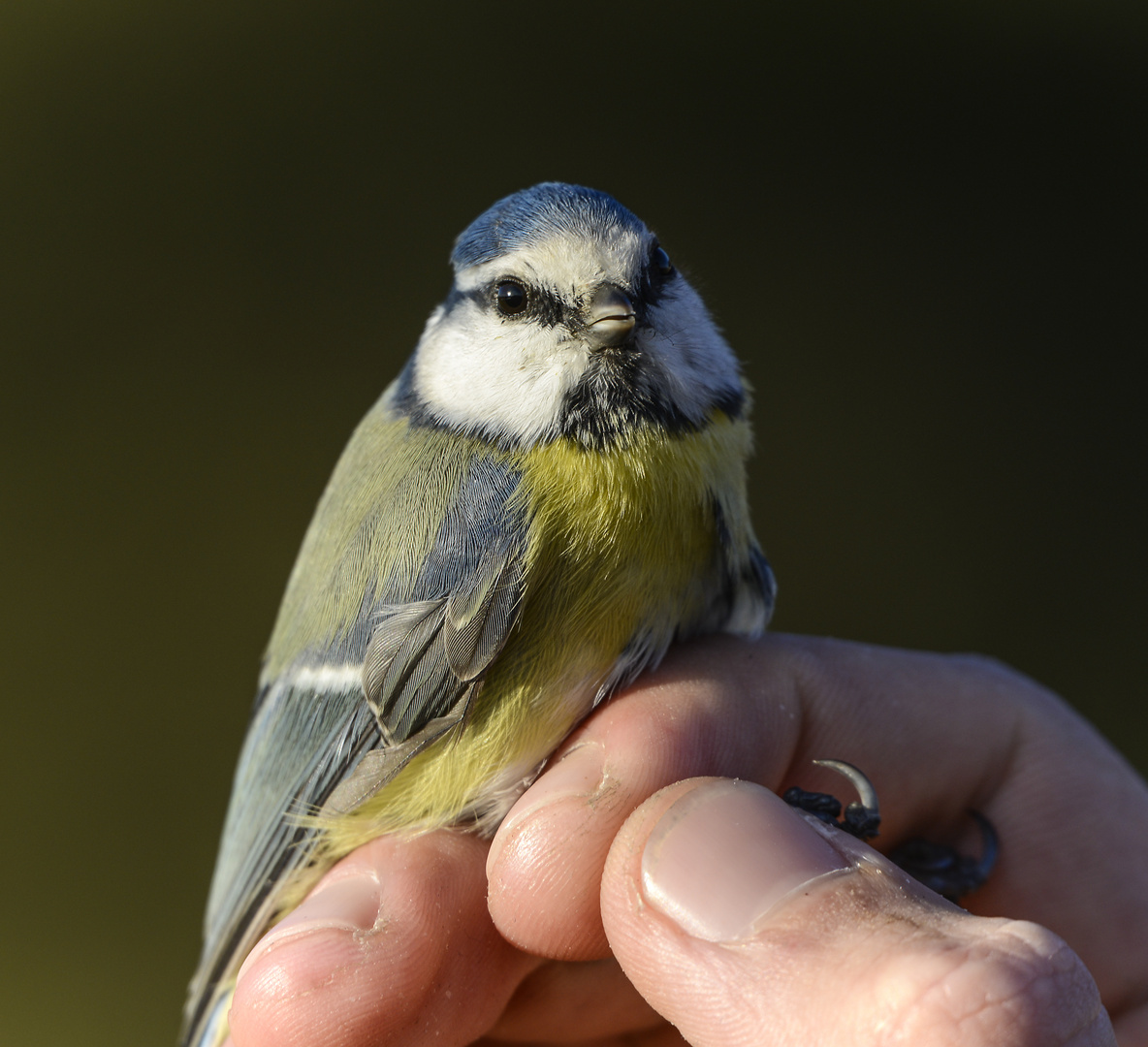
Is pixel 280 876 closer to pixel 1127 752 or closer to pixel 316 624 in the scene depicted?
pixel 316 624

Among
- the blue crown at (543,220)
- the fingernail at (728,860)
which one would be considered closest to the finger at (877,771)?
the fingernail at (728,860)

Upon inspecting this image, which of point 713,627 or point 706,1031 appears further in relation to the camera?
point 713,627

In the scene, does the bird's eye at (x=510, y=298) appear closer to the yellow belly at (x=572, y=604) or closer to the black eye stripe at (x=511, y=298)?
the black eye stripe at (x=511, y=298)

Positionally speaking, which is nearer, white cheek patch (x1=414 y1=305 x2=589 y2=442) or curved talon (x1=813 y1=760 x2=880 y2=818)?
white cheek patch (x1=414 y1=305 x2=589 y2=442)

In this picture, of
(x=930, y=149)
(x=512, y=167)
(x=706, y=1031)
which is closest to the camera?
(x=706, y=1031)

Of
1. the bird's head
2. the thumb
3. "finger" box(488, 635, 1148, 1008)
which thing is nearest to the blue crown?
the bird's head

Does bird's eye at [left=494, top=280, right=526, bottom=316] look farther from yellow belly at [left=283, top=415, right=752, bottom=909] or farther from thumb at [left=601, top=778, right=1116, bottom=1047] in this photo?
thumb at [left=601, top=778, right=1116, bottom=1047]

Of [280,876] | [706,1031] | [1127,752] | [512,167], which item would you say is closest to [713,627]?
[706,1031]
